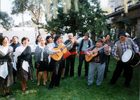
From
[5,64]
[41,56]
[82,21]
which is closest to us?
[5,64]

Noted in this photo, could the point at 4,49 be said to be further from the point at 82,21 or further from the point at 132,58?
the point at 82,21

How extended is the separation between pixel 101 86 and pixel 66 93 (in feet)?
4.30

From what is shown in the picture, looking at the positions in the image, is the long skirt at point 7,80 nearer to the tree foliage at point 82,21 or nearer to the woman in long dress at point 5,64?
the woman in long dress at point 5,64

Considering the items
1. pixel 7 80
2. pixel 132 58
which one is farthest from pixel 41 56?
pixel 132 58

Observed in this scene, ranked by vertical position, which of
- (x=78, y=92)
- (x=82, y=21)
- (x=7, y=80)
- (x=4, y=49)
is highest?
(x=82, y=21)

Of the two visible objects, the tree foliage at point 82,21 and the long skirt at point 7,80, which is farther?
the tree foliage at point 82,21

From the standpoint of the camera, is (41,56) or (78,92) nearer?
(78,92)

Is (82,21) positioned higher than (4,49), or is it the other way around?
(82,21)

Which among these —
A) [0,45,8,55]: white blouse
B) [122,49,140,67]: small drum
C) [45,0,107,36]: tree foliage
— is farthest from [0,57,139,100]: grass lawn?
[45,0,107,36]: tree foliage

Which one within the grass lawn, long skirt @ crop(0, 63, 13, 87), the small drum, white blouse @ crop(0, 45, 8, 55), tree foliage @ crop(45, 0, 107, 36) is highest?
tree foliage @ crop(45, 0, 107, 36)

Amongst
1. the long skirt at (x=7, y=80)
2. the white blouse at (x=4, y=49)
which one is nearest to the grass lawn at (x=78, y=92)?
the long skirt at (x=7, y=80)

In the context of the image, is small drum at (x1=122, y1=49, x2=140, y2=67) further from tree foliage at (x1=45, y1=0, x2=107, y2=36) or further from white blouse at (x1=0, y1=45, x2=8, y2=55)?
tree foliage at (x1=45, y1=0, x2=107, y2=36)

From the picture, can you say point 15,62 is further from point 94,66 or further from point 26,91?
point 94,66

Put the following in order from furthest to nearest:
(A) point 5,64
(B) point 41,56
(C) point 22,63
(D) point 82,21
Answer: (D) point 82,21 → (B) point 41,56 → (C) point 22,63 → (A) point 5,64
